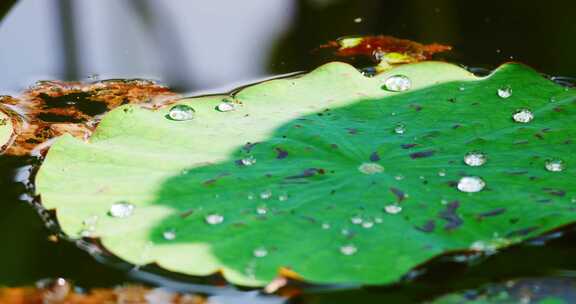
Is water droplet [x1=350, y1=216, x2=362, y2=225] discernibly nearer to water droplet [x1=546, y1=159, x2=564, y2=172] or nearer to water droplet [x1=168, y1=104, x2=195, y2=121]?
water droplet [x1=546, y1=159, x2=564, y2=172]

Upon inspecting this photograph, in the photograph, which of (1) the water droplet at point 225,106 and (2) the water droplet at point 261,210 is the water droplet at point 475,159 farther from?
(1) the water droplet at point 225,106

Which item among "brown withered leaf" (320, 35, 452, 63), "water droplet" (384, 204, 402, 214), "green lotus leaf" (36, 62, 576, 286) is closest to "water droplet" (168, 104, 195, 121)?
"green lotus leaf" (36, 62, 576, 286)

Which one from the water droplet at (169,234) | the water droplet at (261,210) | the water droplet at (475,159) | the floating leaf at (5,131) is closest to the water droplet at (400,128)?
the water droplet at (475,159)

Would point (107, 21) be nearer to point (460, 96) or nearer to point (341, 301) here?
point (460, 96)

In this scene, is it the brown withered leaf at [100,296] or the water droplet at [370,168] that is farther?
the water droplet at [370,168]

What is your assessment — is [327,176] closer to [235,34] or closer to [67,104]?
[67,104]

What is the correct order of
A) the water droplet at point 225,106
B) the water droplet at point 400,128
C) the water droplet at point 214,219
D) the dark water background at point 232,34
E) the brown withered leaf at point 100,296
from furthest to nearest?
the dark water background at point 232,34, the water droplet at point 225,106, the water droplet at point 400,128, the water droplet at point 214,219, the brown withered leaf at point 100,296

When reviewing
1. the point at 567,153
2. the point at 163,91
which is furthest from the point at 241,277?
the point at 163,91
